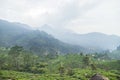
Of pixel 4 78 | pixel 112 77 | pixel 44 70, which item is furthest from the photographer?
pixel 44 70

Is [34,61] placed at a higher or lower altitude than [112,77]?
higher

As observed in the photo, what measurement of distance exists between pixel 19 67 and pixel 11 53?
38.9 feet

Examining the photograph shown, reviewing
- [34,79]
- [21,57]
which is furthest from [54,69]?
[34,79]

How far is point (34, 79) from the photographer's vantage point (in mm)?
110312

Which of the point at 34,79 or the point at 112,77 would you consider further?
the point at 112,77

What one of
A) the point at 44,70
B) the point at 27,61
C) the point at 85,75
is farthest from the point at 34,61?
the point at 85,75

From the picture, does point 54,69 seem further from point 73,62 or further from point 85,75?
point 85,75

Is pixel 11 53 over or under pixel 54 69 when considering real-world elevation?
over

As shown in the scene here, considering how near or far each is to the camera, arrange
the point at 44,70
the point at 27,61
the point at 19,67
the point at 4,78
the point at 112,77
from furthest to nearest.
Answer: the point at 27,61, the point at 19,67, the point at 44,70, the point at 112,77, the point at 4,78

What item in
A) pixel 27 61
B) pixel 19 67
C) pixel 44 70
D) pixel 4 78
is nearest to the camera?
pixel 4 78

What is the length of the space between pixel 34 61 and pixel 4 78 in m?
77.5

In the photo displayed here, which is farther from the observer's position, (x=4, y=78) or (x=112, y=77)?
(x=112, y=77)

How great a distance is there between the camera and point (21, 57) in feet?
619

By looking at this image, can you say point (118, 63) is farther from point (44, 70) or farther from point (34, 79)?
point (34, 79)
